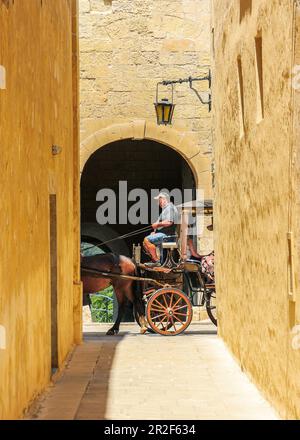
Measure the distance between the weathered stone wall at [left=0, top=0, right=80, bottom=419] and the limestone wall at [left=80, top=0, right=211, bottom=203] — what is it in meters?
6.82

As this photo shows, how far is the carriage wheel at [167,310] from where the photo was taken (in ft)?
45.1

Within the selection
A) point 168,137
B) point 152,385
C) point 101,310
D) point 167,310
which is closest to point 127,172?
point 101,310

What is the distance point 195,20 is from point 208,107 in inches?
63.6

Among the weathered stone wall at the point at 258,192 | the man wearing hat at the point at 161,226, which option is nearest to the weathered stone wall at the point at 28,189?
the weathered stone wall at the point at 258,192

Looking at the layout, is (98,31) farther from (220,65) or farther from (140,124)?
(220,65)

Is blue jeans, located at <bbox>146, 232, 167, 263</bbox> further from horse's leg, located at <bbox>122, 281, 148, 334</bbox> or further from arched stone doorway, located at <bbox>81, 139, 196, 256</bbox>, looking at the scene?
arched stone doorway, located at <bbox>81, 139, 196, 256</bbox>

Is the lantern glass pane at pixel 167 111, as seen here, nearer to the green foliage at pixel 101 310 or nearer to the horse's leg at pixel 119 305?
the horse's leg at pixel 119 305

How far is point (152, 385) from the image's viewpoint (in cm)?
905

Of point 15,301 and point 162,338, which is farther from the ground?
point 15,301

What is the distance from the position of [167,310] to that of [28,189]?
6.85 m

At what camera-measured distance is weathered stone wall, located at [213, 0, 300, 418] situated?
663 centimetres

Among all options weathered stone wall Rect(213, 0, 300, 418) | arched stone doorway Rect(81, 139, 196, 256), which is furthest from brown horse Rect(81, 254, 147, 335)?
arched stone doorway Rect(81, 139, 196, 256)

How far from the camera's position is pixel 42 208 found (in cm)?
829
